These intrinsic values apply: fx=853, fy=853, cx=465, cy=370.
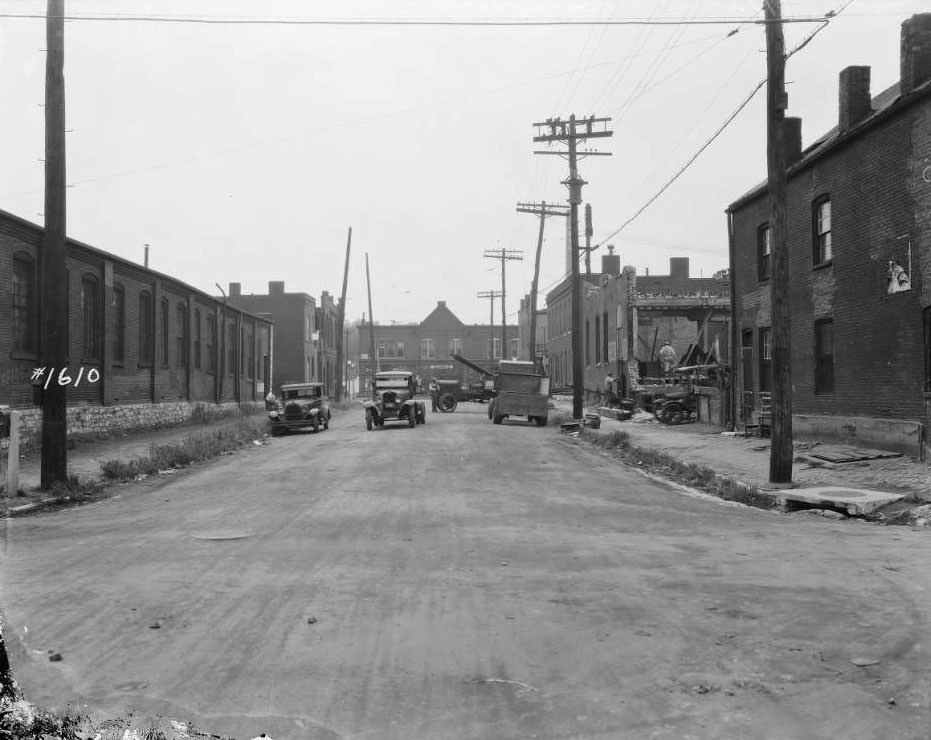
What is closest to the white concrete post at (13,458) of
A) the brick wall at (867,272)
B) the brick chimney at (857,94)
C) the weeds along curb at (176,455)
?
the weeds along curb at (176,455)

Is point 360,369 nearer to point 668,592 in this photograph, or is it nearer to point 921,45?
point 921,45

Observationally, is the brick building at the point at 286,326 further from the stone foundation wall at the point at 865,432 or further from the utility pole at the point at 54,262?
the utility pole at the point at 54,262

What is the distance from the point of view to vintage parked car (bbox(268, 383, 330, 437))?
29.4 meters

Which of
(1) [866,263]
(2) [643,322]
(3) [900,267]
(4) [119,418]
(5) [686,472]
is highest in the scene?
(2) [643,322]

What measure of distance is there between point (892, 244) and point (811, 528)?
31.4 ft

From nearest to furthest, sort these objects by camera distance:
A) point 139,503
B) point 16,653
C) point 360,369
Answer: point 16,653 < point 139,503 < point 360,369

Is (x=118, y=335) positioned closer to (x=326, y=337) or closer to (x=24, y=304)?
(x=24, y=304)

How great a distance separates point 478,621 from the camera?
562 cm

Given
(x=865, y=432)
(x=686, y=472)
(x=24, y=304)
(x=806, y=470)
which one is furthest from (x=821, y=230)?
(x=24, y=304)

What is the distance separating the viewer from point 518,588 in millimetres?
6574

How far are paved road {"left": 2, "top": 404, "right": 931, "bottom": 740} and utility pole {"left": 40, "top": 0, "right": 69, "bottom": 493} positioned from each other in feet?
9.84

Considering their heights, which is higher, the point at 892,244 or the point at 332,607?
the point at 892,244

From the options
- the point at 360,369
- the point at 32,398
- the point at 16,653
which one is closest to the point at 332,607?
the point at 16,653

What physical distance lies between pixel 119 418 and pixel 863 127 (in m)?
22.6
